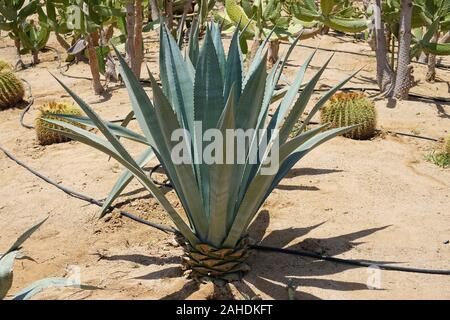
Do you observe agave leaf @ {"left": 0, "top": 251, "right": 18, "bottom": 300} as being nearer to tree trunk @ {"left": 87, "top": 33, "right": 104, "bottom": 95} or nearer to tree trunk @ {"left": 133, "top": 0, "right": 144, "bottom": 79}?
tree trunk @ {"left": 133, "top": 0, "right": 144, "bottom": 79}

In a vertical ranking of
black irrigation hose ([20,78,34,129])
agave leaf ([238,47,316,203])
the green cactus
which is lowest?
black irrigation hose ([20,78,34,129])

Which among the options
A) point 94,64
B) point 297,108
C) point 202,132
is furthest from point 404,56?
point 202,132

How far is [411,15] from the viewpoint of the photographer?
217 inches

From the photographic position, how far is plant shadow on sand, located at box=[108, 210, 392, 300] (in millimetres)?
2533

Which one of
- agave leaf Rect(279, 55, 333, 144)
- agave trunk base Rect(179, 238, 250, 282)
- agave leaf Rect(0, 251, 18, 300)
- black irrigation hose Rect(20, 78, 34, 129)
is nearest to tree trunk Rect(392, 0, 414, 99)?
agave leaf Rect(279, 55, 333, 144)

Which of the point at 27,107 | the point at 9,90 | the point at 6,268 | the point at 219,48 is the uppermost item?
the point at 219,48

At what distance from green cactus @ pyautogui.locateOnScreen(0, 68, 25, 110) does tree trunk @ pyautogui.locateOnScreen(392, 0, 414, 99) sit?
360 centimetres

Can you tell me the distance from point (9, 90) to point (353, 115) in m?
3.38

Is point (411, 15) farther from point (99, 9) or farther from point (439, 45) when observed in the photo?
point (99, 9)

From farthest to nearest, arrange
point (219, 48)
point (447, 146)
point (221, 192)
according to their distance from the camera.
A: 1. point (447, 146)
2. point (219, 48)
3. point (221, 192)

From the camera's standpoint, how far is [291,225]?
10.4ft

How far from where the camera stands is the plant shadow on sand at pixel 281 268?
253 cm

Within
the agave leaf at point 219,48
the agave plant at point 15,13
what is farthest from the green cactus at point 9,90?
the agave leaf at point 219,48

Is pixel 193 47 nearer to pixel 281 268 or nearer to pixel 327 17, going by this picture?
pixel 281 268
